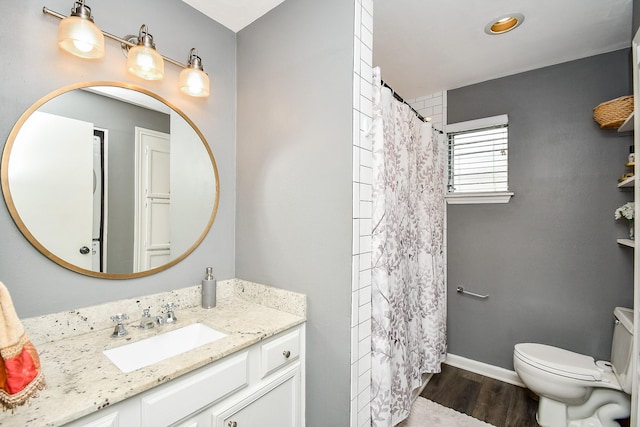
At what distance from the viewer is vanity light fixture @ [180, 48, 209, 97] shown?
1449 millimetres

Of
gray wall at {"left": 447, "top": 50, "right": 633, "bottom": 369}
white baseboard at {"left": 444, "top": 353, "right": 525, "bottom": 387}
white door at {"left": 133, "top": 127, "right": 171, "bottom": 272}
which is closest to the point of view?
white door at {"left": 133, "top": 127, "right": 171, "bottom": 272}

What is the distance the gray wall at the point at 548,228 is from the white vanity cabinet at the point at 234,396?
184 centimetres

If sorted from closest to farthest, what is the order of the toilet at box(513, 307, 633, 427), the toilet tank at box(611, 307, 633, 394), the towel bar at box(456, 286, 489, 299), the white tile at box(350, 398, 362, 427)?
the white tile at box(350, 398, 362, 427)
the toilet tank at box(611, 307, 633, 394)
the toilet at box(513, 307, 633, 427)
the towel bar at box(456, 286, 489, 299)

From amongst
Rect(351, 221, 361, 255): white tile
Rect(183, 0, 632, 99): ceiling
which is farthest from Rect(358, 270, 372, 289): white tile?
Rect(183, 0, 632, 99): ceiling

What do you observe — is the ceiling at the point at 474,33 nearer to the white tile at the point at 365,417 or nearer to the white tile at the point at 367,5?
the white tile at the point at 367,5

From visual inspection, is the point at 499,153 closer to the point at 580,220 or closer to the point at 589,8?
the point at 580,220

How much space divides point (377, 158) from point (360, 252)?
50 cm

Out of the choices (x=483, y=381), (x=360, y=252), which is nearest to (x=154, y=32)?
(x=360, y=252)

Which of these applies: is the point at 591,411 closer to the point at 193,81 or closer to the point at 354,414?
the point at 354,414

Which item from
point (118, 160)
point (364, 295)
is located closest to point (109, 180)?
point (118, 160)

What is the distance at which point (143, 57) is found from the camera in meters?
1.24

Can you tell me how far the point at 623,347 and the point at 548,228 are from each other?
2.79 ft

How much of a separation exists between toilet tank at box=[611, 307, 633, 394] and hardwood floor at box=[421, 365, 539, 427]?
603mm

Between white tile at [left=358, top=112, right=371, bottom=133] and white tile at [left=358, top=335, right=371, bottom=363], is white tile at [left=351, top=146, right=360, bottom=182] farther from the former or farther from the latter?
white tile at [left=358, top=335, right=371, bottom=363]
